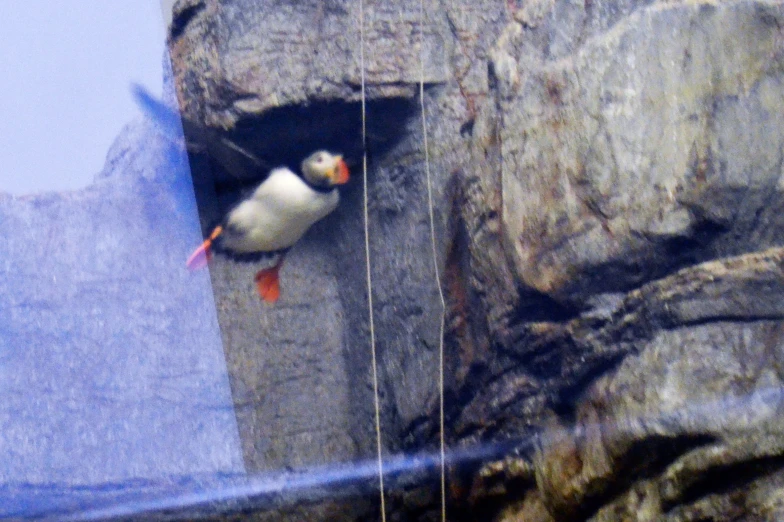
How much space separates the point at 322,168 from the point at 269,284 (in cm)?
52

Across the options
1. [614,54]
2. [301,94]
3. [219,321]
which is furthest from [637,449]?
[219,321]

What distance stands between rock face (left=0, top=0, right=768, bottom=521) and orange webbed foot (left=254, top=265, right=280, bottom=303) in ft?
0.10

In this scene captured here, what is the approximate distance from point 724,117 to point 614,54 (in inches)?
10.2

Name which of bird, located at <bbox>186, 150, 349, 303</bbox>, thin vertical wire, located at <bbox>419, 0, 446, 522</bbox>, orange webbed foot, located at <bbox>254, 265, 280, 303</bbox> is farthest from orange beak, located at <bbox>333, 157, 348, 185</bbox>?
orange webbed foot, located at <bbox>254, 265, 280, 303</bbox>

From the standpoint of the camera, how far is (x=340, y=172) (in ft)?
7.56

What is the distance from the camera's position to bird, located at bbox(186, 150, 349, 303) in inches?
89.9

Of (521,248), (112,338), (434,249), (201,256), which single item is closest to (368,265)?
(434,249)

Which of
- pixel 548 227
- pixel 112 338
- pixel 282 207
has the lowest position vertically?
pixel 112 338

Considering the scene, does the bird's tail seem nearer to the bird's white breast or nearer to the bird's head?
the bird's white breast

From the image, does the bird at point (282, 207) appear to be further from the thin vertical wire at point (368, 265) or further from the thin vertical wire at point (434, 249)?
the thin vertical wire at point (434, 249)

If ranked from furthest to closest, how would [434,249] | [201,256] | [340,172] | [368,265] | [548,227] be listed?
[201,256] < [368,265] < [340,172] < [434,249] < [548,227]

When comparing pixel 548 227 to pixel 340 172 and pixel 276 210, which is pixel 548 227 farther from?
pixel 276 210

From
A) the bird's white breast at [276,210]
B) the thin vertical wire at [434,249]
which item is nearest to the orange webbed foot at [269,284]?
the bird's white breast at [276,210]

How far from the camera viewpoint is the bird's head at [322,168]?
2271mm
